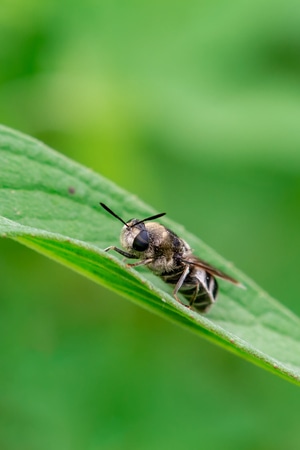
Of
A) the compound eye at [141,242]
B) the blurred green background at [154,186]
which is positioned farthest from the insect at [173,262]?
the blurred green background at [154,186]

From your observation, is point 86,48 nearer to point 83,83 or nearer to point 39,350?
point 83,83

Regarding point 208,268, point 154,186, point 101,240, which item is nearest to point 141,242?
point 101,240

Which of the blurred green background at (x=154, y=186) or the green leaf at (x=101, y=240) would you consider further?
the blurred green background at (x=154, y=186)

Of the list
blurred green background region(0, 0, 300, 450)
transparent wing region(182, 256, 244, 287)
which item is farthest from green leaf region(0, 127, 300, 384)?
blurred green background region(0, 0, 300, 450)

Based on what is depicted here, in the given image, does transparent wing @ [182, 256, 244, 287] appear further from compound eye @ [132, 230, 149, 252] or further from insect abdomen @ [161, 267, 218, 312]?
compound eye @ [132, 230, 149, 252]

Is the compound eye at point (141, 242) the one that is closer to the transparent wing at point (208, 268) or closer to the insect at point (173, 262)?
the insect at point (173, 262)

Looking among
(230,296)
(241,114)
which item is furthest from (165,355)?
(241,114)
